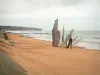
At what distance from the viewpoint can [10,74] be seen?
1948 mm

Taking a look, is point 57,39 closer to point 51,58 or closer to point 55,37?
point 55,37

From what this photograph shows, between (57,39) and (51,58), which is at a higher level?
(57,39)

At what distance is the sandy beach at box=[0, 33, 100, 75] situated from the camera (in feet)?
5.68

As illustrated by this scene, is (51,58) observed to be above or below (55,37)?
below

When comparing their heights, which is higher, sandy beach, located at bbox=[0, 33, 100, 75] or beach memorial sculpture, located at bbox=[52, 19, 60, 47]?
beach memorial sculpture, located at bbox=[52, 19, 60, 47]

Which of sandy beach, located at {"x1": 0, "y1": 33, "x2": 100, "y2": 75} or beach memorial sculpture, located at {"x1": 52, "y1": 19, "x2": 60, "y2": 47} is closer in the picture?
sandy beach, located at {"x1": 0, "y1": 33, "x2": 100, "y2": 75}

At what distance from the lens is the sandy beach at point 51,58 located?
5.68 ft

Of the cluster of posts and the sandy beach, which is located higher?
the cluster of posts

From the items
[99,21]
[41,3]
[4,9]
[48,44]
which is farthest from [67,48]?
[4,9]

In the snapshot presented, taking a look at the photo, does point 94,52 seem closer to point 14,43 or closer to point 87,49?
point 87,49

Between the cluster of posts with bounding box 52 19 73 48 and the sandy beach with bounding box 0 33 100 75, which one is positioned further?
the cluster of posts with bounding box 52 19 73 48

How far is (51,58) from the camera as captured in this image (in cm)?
183

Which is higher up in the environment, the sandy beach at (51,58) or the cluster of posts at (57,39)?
the cluster of posts at (57,39)

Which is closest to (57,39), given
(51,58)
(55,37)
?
(55,37)
